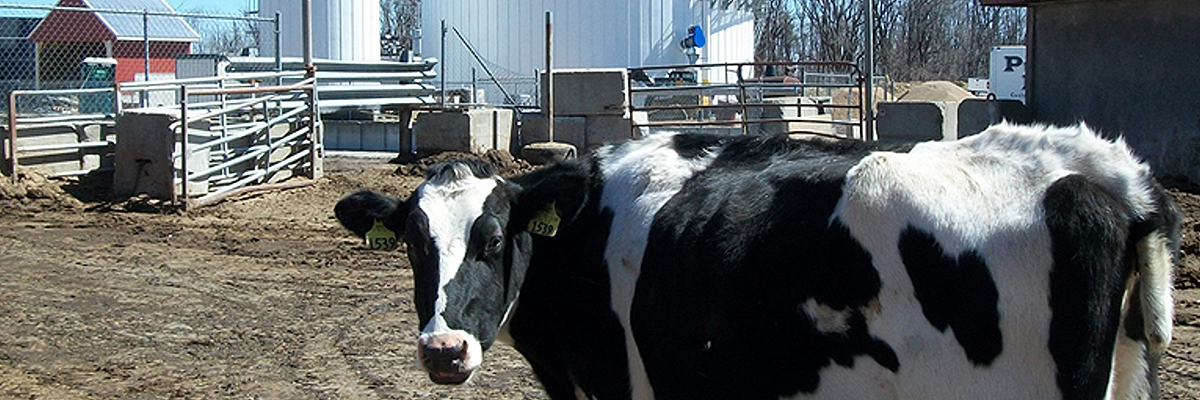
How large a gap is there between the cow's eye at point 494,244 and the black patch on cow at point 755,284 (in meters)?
0.53

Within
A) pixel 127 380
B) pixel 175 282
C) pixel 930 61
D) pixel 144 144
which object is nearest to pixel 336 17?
pixel 144 144

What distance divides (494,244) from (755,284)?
39.6 inches

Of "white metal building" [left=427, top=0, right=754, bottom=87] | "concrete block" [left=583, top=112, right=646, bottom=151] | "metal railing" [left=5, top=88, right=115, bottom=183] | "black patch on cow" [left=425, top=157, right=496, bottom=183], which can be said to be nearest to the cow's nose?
"black patch on cow" [left=425, top=157, right=496, bottom=183]

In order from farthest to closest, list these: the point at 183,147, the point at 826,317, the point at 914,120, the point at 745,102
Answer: the point at 745,102 → the point at 914,120 → the point at 183,147 → the point at 826,317

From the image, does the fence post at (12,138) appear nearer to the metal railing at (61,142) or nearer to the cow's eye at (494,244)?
the metal railing at (61,142)

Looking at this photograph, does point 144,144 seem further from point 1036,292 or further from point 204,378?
point 1036,292

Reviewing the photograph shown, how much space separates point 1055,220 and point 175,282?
786cm

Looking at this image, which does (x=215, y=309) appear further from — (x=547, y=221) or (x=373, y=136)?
(x=373, y=136)

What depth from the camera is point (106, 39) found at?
107 feet

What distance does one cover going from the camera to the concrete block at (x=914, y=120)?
1550 centimetres

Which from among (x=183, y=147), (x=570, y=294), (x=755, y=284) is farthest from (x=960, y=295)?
(x=183, y=147)

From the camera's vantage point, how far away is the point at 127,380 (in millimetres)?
6973

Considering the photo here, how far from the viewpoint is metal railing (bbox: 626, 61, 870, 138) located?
1681cm

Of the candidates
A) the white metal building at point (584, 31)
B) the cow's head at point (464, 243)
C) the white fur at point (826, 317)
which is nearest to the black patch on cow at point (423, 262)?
the cow's head at point (464, 243)
